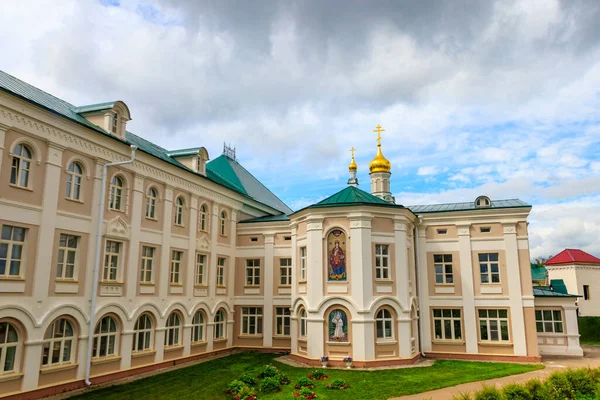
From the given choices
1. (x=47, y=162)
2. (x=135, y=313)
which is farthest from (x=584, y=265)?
(x=47, y=162)

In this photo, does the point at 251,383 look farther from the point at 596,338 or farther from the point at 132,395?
the point at 596,338

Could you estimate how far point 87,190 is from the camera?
16.7 m

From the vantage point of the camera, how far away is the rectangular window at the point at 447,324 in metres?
23.2

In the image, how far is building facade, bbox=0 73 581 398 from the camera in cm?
1462

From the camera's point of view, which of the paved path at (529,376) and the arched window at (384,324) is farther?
the arched window at (384,324)

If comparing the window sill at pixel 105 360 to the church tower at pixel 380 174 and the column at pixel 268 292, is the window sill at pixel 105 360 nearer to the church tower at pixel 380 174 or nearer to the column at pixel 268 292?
the column at pixel 268 292

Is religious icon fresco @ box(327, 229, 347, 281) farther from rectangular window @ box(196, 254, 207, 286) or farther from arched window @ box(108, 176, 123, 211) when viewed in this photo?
arched window @ box(108, 176, 123, 211)

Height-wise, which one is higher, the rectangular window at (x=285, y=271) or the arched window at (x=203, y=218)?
the arched window at (x=203, y=218)

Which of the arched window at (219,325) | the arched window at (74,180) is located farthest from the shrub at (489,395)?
the arched window at (219,325)

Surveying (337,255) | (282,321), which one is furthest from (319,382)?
(282,321)

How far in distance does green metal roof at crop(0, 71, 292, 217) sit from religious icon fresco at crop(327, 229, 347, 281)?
708cm

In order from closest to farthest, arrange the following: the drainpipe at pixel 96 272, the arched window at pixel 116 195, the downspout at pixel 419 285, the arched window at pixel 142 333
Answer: the drainpipe at pixel 96 272 → the arched window at pixel 116 195 → the arched window at pixel 142 333 → the downspout at pixel 419 285

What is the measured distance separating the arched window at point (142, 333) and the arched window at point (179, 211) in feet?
14.9

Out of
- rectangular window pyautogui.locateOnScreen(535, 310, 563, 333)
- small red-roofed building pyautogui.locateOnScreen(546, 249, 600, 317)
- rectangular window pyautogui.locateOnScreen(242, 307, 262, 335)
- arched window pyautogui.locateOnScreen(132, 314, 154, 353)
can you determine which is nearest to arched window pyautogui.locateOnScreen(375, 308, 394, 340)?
rectangular window pyautogui.locateOnScreen(242, 307, 262, 335)
